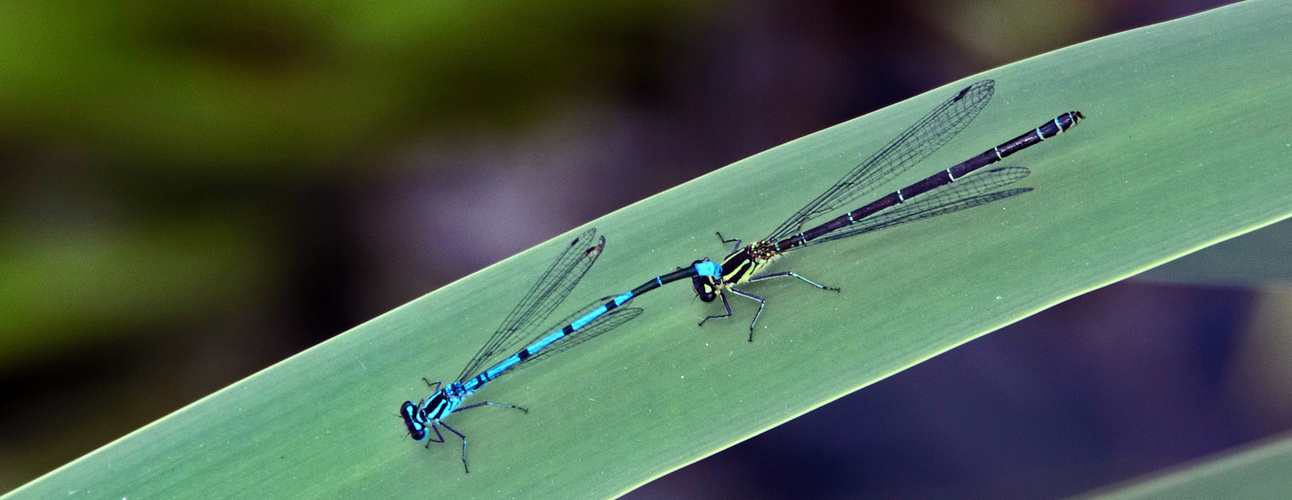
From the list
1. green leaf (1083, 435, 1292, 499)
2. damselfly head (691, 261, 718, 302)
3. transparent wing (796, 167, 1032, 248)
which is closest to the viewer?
green leaf (1083, 435, 1292, 499)

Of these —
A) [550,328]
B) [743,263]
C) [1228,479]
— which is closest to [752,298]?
[743,263]

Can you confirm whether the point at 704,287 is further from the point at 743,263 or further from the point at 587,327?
the point at 587,327

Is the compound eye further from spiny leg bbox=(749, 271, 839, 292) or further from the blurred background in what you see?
the blurred background

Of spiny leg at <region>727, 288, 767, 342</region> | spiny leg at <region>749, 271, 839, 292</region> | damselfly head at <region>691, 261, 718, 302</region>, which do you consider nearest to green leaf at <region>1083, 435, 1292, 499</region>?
spiny leg at <region>749, 271, 839, 292</region>

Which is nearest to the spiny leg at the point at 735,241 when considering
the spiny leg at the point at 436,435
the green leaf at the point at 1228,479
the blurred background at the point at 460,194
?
the blurred background at the point at 460,194

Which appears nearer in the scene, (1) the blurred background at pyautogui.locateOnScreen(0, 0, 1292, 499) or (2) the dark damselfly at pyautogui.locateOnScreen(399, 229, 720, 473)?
(2) the dark damselfly at pyautogui.locateOnScreen(399, 229, 720, 473)

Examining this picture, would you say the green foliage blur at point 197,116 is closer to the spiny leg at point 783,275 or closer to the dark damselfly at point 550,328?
the dark damselfly at point 550,328

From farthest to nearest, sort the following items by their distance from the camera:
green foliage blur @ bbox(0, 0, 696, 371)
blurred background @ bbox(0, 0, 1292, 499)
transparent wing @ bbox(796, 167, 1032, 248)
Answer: green foliage blur @ bbox(0, 0, 696, 371)
blurred background @ bbox(0, 0, 1292, 499)
transparent wing @ bbox(796, 167, 1032, 248)

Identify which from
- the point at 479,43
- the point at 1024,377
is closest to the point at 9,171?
the point at 479,43
